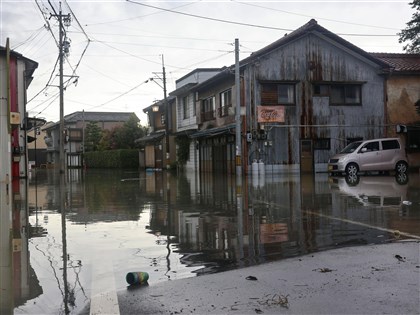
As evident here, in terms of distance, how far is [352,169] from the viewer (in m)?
22.2

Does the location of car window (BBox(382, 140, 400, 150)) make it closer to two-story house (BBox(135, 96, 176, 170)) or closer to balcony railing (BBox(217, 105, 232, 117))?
balcony railing (BBox(217, 105, 232, 117))

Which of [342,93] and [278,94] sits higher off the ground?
[342,93]

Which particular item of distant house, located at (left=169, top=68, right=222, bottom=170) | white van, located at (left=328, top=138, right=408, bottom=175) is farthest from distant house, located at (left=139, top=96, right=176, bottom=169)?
white van, located at (left=328, top=138, right=408, bottom=175)

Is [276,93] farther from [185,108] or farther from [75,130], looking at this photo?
[75,130]

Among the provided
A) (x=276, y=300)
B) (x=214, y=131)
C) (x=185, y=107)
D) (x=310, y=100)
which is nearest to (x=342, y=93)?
(x=310, y=100)

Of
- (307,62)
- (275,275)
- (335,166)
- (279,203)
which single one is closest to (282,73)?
(307,62)

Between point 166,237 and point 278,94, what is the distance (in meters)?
21.9

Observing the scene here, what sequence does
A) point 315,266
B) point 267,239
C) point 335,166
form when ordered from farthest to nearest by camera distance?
point 335,166 → point 267,239 → point 315,266

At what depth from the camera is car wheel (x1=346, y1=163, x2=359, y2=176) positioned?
2214cm

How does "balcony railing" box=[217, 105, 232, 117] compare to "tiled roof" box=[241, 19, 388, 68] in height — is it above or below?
below

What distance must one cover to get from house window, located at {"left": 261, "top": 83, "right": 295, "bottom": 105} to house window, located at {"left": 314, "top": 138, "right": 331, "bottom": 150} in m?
2.80

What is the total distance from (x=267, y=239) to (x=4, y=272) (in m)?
3.67

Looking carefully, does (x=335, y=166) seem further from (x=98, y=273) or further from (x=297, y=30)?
(x=98, y=273)

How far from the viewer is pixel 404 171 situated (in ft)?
76.1
